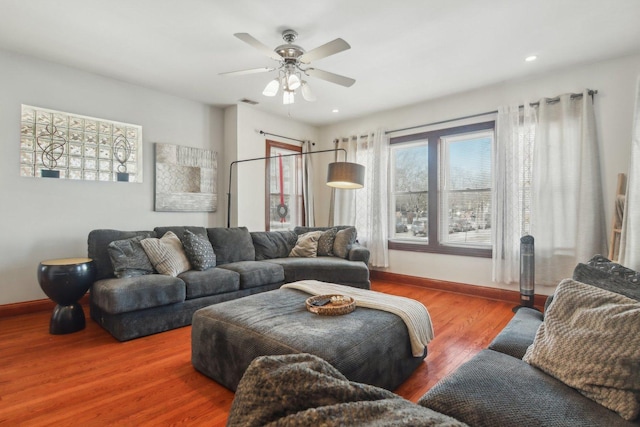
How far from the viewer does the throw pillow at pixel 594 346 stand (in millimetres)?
1028

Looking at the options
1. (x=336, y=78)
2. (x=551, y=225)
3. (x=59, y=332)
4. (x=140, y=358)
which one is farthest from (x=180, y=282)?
(x=551, y=225)

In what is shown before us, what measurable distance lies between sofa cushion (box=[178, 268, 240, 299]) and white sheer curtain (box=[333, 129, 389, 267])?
2.52m

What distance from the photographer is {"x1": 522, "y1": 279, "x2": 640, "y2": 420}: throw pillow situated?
40.5 inches

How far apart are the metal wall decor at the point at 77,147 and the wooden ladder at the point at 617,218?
5.39 m

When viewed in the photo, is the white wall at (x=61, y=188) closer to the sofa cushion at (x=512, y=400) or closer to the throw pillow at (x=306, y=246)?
the throw pillow at (x=306, y=246)

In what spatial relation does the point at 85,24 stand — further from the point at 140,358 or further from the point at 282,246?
the point at 282,246

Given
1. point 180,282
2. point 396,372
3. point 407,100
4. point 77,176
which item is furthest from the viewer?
point 407,100

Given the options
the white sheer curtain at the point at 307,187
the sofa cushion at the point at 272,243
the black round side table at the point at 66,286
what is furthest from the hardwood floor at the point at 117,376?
the white sheer curtain at the point at 307,187

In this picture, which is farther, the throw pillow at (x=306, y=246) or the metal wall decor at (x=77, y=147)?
the throw pillow at (x=306, y=246)

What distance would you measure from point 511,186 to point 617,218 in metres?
1.03

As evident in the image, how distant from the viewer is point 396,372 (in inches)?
76.9

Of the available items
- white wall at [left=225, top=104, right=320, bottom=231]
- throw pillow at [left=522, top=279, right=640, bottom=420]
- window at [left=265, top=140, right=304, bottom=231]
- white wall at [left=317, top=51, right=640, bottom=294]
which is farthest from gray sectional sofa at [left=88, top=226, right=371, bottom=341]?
throw pillow at [left=522, top=279, right=640, bottom=420]

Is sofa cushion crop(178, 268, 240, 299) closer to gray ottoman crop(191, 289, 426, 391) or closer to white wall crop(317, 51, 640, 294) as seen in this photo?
gray ottoman crop(191, 289, 426, 391)

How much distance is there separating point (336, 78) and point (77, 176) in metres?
3.12
